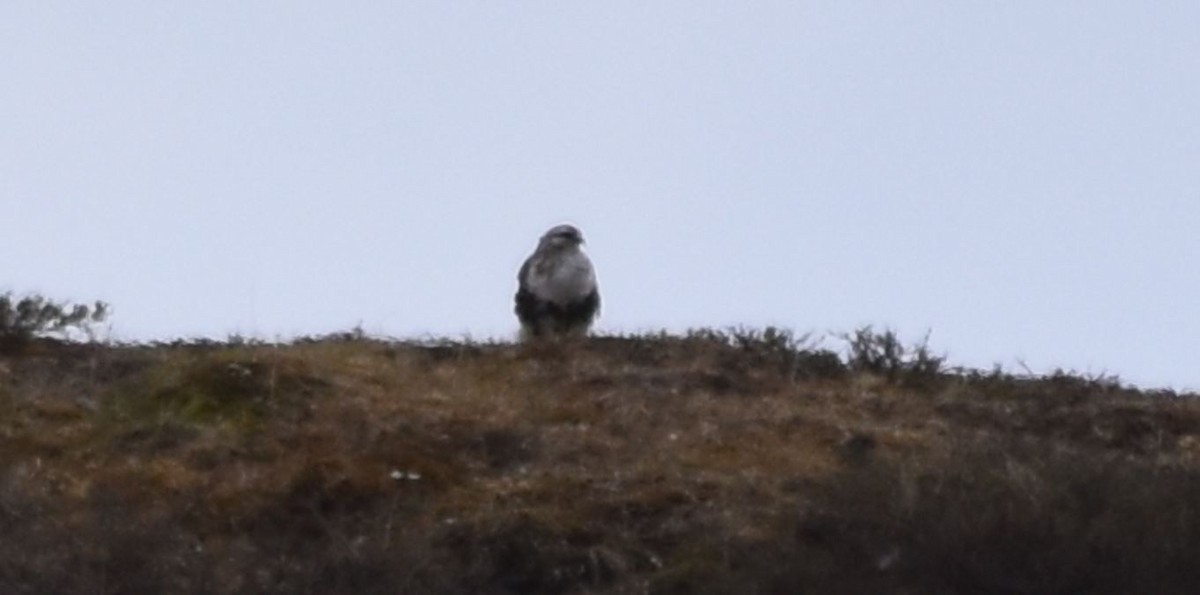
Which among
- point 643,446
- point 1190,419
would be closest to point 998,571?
point 643,446

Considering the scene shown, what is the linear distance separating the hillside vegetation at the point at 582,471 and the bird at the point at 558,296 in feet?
5.66

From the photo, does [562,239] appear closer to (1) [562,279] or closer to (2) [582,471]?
(1) [562,279]

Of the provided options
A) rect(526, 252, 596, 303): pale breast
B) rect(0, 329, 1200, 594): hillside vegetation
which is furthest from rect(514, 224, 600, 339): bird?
rect(0, 329, 1200, 594): hillside vegetation

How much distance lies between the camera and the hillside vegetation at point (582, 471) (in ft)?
42.7

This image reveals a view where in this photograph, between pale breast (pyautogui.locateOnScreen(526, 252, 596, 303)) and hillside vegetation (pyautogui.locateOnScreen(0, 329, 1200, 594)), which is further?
pale breast (pyautogui.locateOnScreen(526, 252, 596, 303))

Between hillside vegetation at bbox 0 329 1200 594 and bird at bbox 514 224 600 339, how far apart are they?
1.72m

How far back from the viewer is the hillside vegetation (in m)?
13.0

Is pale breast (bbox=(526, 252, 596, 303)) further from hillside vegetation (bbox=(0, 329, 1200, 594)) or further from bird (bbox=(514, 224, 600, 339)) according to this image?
hillside vegetation (bbox=(0, 329, 1200, 594))

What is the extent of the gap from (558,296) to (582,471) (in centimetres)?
538

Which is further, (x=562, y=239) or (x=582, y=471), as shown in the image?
(x=562, y=239)

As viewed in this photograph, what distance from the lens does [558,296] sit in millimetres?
20766

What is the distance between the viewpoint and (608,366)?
18141mm

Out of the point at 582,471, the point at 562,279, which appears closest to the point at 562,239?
the point at 562,279

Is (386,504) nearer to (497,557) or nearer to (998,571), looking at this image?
(497,557)
